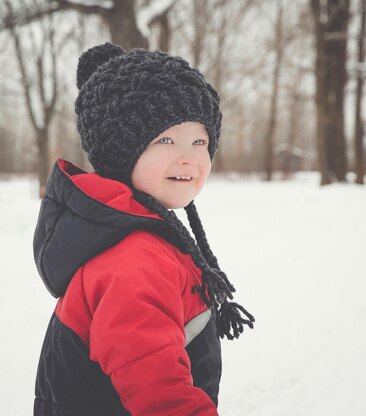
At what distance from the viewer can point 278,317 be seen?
324 cm

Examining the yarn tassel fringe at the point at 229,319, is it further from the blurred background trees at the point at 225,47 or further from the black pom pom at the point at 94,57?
the blurred background trees at the point at 225,47

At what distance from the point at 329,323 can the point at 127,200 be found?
2569mm

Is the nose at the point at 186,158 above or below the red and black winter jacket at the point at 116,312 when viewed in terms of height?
above

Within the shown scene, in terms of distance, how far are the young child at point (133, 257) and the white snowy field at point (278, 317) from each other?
1182 mm

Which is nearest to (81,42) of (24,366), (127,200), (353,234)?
(353,234)

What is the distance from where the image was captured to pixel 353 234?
548 centimetres

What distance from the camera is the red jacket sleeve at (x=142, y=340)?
0.96 metres

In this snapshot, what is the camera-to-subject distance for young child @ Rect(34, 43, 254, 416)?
98cm

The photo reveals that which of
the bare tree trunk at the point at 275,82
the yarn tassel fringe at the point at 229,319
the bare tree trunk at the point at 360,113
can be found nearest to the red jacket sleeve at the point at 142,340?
the yarn tassel fringe at the point at 229,319

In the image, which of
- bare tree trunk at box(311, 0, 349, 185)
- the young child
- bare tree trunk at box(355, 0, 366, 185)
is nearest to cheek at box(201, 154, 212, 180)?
the young child

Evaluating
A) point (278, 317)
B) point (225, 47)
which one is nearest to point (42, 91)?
point (225, 47)

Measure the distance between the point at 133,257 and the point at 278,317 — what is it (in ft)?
8.16

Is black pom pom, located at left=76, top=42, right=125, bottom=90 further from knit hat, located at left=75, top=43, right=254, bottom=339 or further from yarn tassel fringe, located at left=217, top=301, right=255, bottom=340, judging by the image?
yarn tassel fringe, located at left=217, top=301, right=255, bottom=340

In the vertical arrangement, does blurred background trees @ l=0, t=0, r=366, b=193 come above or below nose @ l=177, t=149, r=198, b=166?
above
